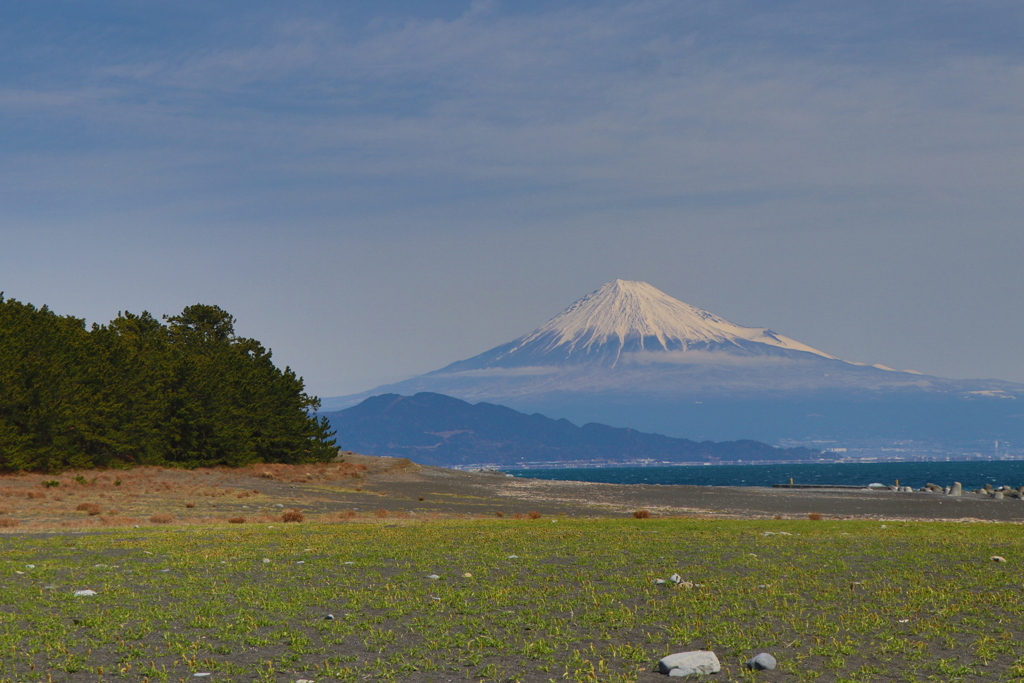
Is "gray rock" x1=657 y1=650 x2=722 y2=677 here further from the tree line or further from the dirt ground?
the tree line

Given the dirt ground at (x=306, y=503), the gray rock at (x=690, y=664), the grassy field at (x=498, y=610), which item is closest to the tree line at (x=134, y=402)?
the dirt ground at (x=306, y=503)

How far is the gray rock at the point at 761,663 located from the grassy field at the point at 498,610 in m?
0.13

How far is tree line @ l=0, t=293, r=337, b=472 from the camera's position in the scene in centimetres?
5231

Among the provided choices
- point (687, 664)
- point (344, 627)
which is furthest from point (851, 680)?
point (344, 627)

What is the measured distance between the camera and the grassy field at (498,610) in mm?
10727

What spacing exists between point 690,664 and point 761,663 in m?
0.86

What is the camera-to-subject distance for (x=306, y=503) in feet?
151

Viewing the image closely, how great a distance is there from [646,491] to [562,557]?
52.8 m

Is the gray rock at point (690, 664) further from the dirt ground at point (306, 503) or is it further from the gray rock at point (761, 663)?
the dirt ground at point (306, 503)

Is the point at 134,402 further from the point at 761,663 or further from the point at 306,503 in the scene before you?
the point at 761,663

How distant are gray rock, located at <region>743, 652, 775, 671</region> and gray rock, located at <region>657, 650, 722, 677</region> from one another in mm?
355

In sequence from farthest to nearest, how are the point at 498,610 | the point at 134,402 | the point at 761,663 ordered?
the point at 134,402 → the point at 498,610 → the point at 761,663

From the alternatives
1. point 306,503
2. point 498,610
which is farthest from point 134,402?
point 498,610

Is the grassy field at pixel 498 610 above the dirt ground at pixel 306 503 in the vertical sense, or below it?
above
